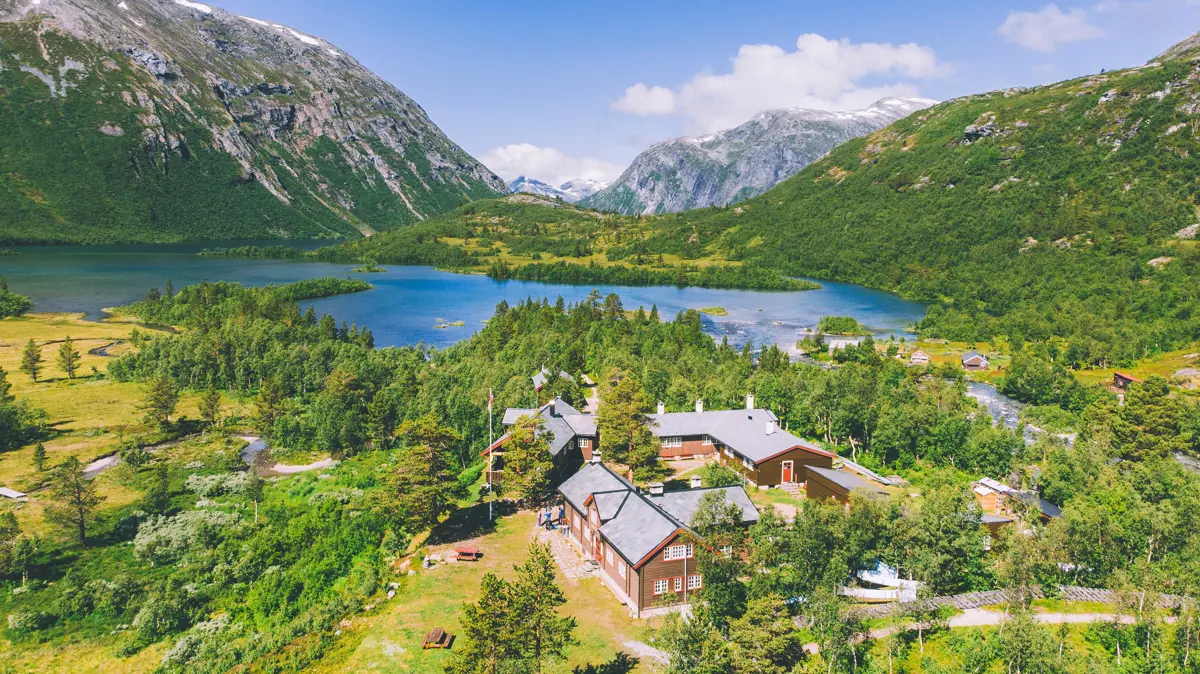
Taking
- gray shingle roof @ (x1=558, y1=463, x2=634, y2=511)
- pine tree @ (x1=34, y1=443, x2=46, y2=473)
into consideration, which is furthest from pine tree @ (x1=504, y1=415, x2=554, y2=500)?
pine tree @ (x1=34, y1=443, x2=46, y2=473)

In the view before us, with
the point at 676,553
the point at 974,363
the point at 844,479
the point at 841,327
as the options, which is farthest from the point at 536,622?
the point at 841,327

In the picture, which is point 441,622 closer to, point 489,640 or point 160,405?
point 489,640

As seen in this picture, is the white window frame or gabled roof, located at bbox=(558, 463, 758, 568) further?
gabled roof, located at bbox=(558, 463, 758, 568)

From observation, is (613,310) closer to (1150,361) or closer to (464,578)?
Answer: (1150,361)

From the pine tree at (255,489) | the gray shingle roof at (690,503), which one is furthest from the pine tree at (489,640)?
the pine tree at (255,489)

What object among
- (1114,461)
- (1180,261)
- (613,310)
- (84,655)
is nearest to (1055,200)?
(1180,261)

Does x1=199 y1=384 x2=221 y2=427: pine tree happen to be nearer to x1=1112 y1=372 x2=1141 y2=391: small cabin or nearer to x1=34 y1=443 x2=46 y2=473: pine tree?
x1=34 y1=443 x2=46 y2=473: pine tree
